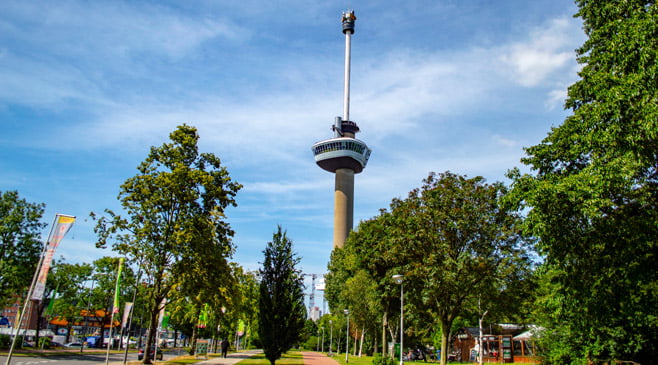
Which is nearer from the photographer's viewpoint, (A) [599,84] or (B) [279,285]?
(A) [599,84]

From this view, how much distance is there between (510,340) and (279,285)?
37249 mm

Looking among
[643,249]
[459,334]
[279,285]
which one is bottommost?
[459,334]

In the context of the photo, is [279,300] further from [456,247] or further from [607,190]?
[607,190]

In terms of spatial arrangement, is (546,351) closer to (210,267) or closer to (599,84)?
(599,84)

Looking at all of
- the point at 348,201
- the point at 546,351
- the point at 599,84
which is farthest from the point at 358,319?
the point at 348,201

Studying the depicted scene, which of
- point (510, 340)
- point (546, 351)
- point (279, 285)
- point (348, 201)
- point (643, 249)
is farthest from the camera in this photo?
point (348, 201)

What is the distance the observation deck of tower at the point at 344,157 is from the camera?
122562 millimetres

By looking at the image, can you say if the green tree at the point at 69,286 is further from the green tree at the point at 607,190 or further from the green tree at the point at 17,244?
the green tree at the point at 607,190

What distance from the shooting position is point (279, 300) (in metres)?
23.9

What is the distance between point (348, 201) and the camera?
4931 inches

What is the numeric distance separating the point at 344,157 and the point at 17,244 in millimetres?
95939

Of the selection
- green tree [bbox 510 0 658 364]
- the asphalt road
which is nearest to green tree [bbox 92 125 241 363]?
the asphalt road

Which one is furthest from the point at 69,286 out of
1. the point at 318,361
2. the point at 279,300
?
the point at 279,300

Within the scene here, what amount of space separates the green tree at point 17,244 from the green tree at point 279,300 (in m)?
22.5
